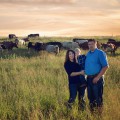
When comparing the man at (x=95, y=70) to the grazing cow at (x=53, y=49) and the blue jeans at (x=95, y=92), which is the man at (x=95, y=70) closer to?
the blue jeans at (x=95, y=92)

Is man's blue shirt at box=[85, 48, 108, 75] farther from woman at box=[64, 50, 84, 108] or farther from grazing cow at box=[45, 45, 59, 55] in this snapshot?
grazing cow at box=[45, 45, 59, 55]

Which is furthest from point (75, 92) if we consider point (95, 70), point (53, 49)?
point (53, 49)

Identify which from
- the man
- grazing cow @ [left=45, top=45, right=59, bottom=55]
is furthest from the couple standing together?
grazing cow @ [left=45, top=45, right=59, bottom=55]

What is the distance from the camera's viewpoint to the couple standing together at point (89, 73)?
838 centimetres

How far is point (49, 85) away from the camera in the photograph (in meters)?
12.5

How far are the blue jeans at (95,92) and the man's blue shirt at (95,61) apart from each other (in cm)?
24

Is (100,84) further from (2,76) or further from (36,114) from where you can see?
(2,76)

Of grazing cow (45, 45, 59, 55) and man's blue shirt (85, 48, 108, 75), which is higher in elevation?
man's blue shirt (85, 48, 108, 75)

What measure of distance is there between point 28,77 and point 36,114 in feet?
19.7

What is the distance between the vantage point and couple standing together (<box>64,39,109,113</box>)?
8.38 metres

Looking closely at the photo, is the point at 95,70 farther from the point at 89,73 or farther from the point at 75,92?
the point at 75,92

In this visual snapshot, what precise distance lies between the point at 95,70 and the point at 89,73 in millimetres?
192

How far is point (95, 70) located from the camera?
8477 millimetres

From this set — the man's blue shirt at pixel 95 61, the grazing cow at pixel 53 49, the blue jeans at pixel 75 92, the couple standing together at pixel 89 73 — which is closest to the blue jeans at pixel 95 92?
the couple standing together at pixel 89 73
